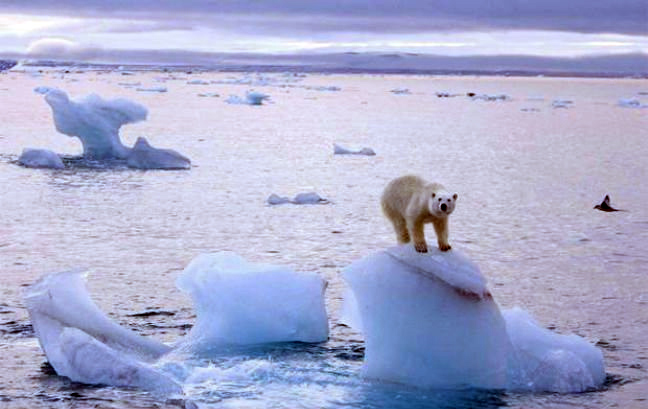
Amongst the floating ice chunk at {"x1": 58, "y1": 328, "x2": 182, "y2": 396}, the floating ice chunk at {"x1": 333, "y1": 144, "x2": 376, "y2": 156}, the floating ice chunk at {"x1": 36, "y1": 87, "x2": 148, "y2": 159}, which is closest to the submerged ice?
the floating ice chunk at {"x1": 58, "y1": 328, "x2": 182, "y2": 396}

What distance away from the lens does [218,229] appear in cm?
1370

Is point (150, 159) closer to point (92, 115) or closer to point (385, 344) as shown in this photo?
point (92, 115)

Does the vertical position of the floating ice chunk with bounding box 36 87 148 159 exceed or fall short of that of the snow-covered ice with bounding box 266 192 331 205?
it exceeds it

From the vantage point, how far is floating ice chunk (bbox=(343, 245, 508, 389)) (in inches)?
281

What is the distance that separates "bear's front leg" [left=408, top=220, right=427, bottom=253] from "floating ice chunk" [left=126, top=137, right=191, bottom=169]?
1302cm

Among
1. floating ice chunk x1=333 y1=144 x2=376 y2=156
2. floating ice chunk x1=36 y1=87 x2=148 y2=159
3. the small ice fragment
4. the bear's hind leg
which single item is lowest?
floating ice chunk x1=333 y1=144 x2=376 y2=156

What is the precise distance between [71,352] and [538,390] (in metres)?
2.88

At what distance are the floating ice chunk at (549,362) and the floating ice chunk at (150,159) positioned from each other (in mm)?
12775

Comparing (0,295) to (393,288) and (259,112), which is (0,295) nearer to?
(393,288)

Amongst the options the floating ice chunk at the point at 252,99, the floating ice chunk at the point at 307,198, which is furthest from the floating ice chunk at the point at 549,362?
the floating ice chunk at the point at 252,99

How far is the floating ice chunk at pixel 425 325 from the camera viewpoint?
7141mm

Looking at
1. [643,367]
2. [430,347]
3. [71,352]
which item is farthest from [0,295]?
[643,367]

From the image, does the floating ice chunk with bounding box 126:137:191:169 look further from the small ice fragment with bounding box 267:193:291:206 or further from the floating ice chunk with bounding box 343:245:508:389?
the floating ice chunk with bounding box 343:245:508:389

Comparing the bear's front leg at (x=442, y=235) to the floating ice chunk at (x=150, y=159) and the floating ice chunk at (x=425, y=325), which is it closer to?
the floating ice chunk at (x=425, y=325)
